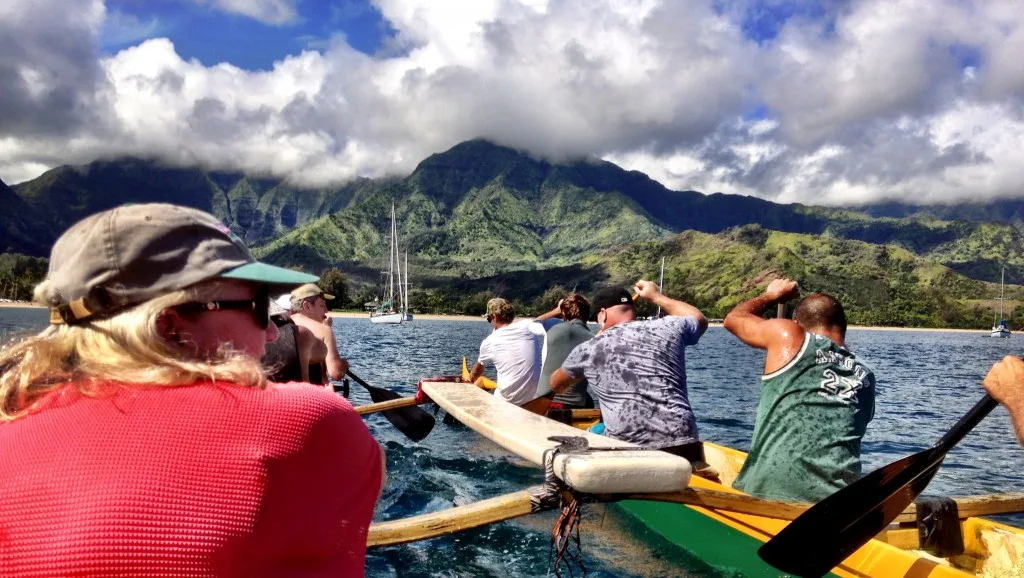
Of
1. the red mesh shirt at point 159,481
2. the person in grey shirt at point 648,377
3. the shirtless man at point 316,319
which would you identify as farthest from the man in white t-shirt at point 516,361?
the red mesh shirt at point 159,481

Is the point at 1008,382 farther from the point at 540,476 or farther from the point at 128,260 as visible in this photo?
the point at 540,476

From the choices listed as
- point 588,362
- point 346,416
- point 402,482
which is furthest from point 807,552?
point 402,482

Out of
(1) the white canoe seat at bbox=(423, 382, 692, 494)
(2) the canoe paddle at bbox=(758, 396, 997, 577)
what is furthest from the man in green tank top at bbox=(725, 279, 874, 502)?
(1) the white canoe seat at bbox=(423, 382, 692, 494)

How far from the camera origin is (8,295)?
536 feet

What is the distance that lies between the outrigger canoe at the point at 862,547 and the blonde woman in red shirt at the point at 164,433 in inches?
127

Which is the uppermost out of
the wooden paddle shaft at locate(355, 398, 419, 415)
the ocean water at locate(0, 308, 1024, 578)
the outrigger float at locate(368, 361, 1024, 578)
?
the outrigger float at locate(368, 361, 1024, 578)

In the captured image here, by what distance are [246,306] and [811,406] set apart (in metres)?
4.62

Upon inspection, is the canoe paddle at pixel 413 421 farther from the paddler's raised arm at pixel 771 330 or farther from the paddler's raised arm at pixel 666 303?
the paddler's raised arm at pixel 771 330

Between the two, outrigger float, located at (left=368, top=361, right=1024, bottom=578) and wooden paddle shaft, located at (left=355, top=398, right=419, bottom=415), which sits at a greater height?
outrigger float, located at (left=368, top=361, right=1024, bottom=578)

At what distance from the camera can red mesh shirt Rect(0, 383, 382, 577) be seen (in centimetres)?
162

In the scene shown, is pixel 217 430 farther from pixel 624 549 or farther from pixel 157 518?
pixel 624 549

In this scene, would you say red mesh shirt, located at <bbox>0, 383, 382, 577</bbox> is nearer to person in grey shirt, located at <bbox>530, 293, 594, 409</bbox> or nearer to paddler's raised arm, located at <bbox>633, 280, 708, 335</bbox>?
paddler's raised arm, located at <bbox>633, 280, 708, 335</bbox>

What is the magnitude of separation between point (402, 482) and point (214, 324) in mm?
8996

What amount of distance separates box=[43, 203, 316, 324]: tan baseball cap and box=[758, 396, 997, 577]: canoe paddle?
409cm
